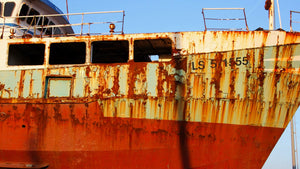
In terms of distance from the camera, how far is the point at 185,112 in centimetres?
777

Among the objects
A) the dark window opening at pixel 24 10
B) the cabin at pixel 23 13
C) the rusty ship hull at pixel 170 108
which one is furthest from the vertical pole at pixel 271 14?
the dark window opening at pixel 24 10

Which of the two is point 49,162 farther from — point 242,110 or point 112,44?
point 242,110

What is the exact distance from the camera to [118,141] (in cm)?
798

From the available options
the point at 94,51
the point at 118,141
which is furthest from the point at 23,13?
the point at 118,141

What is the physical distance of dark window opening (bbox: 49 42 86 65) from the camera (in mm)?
9734

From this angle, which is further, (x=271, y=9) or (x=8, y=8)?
(x=8, y=8)

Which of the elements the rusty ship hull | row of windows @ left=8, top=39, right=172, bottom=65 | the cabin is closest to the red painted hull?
the rusty ship hull

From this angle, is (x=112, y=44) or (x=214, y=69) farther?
(x=112, y=44)

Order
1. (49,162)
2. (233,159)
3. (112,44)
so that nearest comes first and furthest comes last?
(233,159) → (49,162) → (112,44)

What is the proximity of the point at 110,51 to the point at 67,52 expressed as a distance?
168 centimetres

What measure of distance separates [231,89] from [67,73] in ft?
15.5

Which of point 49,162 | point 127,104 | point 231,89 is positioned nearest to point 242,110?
point 231,89

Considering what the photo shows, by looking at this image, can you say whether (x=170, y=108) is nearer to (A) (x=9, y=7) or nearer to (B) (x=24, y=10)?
(B) (x=24, y=10)

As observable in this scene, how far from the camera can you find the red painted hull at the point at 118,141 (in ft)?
25.0
